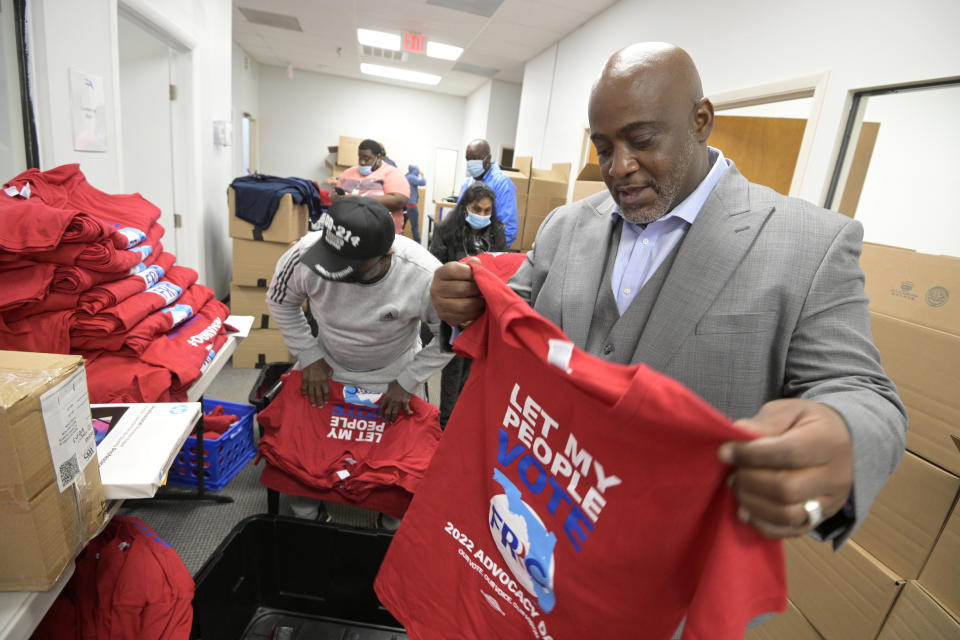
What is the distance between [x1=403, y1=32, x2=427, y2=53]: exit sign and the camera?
638cm

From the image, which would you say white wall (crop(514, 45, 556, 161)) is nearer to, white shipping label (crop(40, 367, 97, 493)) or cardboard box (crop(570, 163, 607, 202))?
cardboard box (crop(570, 163, 607, 202))

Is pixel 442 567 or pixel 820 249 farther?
pixel 442 567

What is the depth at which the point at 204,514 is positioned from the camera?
2109 millimetres

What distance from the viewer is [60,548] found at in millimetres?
786

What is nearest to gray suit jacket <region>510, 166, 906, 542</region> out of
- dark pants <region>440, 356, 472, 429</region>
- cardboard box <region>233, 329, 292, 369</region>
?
dark pants <region>440, 356, 472, 429</region>

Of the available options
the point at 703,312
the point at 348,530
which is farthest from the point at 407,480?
the point at 703,312

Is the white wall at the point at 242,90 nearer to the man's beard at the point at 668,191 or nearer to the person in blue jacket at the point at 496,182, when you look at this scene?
the person in blue jacket at the point at 496,182

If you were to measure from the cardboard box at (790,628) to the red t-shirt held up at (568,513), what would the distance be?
1109mm

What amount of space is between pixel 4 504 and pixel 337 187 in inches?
175

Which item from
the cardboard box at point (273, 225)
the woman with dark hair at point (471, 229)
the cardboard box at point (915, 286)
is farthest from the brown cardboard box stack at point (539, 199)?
the cardboard box at point (915, 286)

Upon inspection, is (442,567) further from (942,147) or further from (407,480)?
(942,147)

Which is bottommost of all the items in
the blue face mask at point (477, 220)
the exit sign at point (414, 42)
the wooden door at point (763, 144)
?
the blue face mask at point (477, 220)

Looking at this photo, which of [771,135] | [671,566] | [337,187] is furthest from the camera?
[337,187]

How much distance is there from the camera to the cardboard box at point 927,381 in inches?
44.8
